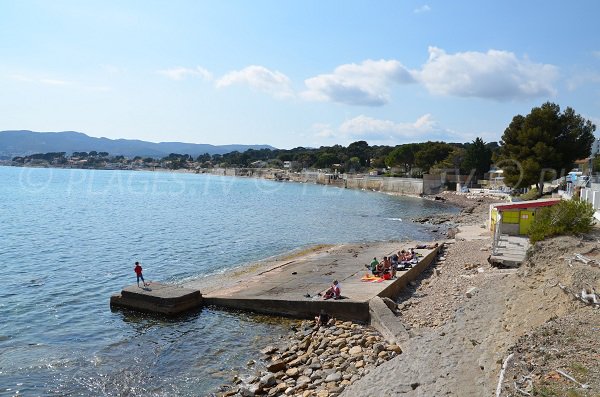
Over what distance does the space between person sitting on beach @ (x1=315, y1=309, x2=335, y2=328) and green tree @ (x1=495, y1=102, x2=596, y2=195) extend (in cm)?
3708

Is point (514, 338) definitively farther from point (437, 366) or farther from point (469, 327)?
point (469, 327)

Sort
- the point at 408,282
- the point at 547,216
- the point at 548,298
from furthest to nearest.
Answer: the point at 547,216, the point at 408,282, the point at 548,298

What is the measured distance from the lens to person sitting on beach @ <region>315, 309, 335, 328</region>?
16.5 m

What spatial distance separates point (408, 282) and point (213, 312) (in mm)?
8749

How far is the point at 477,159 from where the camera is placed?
319ft

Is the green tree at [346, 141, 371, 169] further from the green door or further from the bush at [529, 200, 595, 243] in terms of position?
the bush at [529, 200, 595, 243]

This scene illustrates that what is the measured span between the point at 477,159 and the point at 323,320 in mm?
88610

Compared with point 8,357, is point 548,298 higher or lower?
higher

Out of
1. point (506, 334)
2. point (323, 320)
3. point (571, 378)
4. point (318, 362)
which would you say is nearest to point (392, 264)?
point (323, 320)

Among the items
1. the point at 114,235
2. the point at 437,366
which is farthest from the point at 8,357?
the point at 114,235

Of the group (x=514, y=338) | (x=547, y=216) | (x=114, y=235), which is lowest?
(x=114, y=235)

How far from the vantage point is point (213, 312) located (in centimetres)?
1841

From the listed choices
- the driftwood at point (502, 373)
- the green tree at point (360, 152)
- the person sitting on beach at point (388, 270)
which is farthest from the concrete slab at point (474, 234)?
the green tree at point (360, 152)

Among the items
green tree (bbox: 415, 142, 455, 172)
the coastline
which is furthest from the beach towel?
green tree (bbox: 415, 142, 455, 172)
